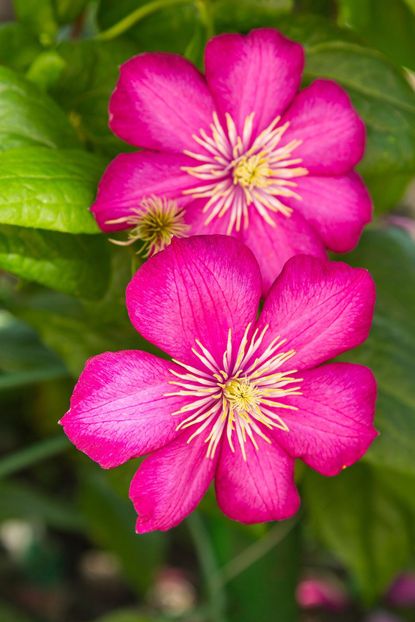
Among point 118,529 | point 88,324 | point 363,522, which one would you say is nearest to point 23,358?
point 88,324

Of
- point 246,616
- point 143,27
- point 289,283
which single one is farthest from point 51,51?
point 246,616

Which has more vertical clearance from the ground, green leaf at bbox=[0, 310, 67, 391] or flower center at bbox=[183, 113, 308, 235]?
flower center at bbox=[183, 113, 308, 235]

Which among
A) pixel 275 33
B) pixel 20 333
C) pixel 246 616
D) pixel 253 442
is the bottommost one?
pixel 246 616

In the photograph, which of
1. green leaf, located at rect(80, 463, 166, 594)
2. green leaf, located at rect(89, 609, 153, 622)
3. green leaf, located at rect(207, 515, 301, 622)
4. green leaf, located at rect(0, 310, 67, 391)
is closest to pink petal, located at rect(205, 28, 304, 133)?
green leaf, located at rect(0, 310, 67, 391)

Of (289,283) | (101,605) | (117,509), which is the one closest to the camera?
(289,283)

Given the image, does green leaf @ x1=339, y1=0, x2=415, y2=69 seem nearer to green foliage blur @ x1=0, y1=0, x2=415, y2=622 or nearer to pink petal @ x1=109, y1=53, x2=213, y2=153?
green foliage blur @ x1=0, y1=0, x2=415, y2=622

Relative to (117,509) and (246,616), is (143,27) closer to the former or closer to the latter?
(246,616)

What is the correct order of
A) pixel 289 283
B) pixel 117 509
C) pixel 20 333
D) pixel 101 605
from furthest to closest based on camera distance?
pixel 101 605 < pixel 117 509 < pixel 20 333 < pixel 289 283
